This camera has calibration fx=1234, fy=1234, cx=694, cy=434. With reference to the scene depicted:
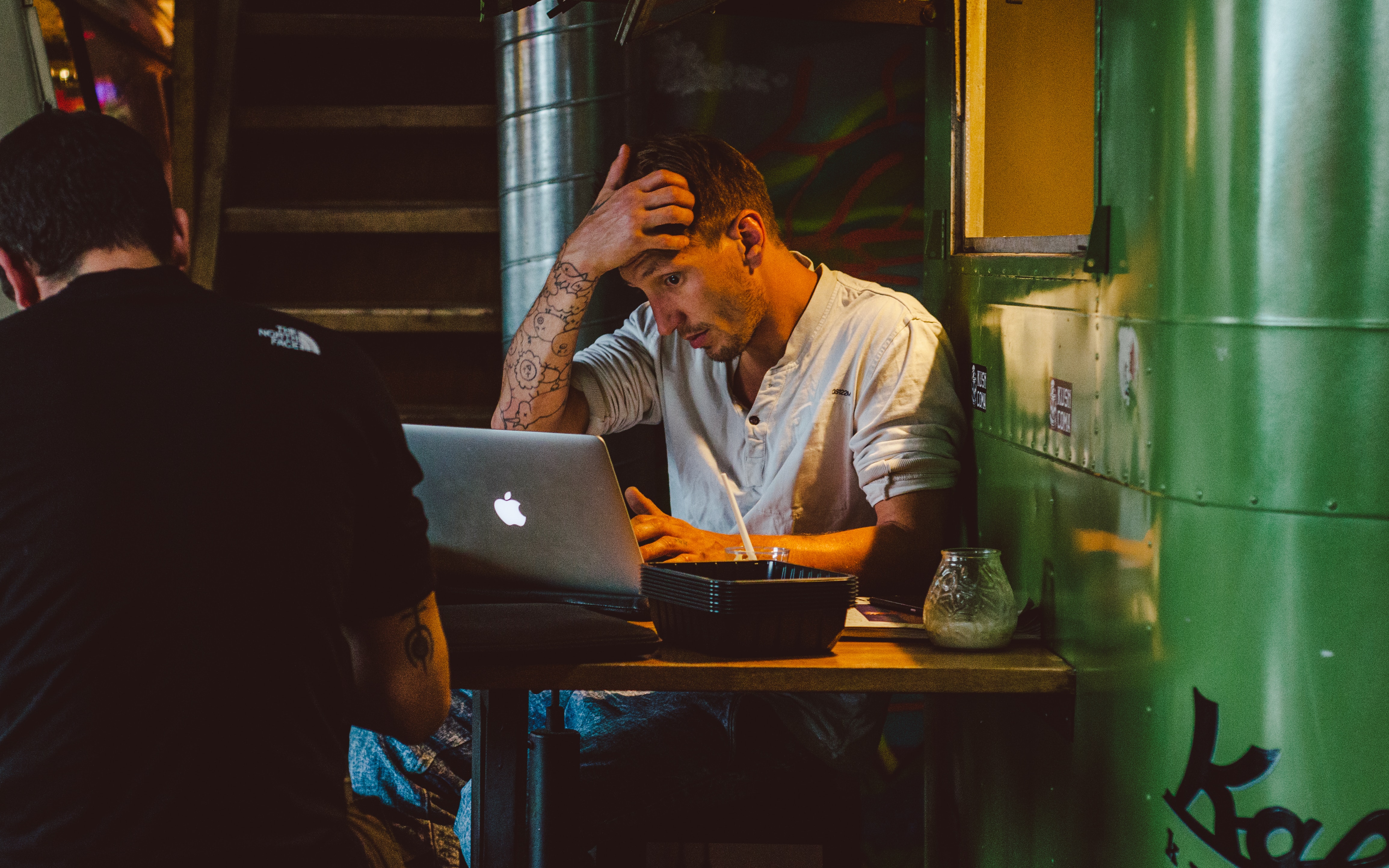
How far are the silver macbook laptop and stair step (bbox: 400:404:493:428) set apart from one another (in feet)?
5.84

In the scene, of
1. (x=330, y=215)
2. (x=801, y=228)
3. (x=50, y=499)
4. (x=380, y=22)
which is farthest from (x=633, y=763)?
(x=380, y=22)

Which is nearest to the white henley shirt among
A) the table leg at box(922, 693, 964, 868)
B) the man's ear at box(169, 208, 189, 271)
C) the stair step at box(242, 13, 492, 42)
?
the table leg at box(922, 693, 964, 868)

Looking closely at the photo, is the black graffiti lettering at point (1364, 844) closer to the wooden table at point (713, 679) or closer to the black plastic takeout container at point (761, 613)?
the wooden table at point (713, 679)

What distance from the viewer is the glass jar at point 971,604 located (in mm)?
1511

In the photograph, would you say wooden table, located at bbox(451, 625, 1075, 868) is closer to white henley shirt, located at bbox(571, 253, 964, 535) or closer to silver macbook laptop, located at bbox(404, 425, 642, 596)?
silver macbook laptop, located at bbox(404, 425, 642, 596)

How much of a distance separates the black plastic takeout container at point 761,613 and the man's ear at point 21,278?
767mm

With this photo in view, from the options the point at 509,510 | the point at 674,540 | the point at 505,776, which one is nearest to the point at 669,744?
the point at 674,540

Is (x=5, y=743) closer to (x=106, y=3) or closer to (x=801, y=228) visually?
(x=801, y=228)

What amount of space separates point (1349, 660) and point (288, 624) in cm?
98

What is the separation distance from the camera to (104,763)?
105 cm

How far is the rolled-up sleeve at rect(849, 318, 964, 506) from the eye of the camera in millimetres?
2080

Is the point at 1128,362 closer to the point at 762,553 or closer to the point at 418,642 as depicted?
the point at 762,553

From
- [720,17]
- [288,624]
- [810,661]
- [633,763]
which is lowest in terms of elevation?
[633,763]

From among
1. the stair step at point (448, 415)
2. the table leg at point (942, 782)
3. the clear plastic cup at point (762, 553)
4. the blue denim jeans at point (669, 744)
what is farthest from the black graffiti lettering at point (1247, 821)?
the stair step at point (448, 415)
